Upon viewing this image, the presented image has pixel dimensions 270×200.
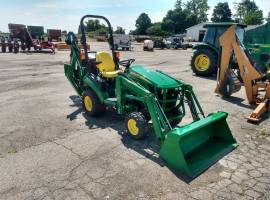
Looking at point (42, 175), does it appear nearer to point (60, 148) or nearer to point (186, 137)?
point (60, 148)

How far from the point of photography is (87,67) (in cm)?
651

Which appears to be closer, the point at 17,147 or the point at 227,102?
the point at 17,147

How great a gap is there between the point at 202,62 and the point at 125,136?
24.9ft

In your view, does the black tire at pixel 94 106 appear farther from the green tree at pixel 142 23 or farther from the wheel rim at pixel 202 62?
the green tree at pixel 142 23

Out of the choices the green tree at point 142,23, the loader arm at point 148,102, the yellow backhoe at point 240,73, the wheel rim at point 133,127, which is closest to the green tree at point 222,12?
the green tree at point 142,23

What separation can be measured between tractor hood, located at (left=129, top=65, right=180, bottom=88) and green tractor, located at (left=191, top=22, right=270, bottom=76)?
21.8 ft

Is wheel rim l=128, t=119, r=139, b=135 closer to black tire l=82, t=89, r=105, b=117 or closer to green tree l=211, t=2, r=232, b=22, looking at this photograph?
black tire l=82, t=89, r=105, b=117

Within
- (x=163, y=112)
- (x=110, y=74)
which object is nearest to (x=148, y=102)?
(x=163, y=112)

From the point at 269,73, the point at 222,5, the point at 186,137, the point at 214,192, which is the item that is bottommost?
the point at 214,192

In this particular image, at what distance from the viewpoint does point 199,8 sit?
315ft

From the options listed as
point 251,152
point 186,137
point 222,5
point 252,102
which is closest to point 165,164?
point 186,137

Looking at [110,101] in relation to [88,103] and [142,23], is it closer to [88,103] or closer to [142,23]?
[88,103]

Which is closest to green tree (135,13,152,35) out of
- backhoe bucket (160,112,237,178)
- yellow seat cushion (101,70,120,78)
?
Result: yellow seat cushion (101,70,120,78)

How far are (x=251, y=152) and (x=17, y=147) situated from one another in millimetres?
3933
